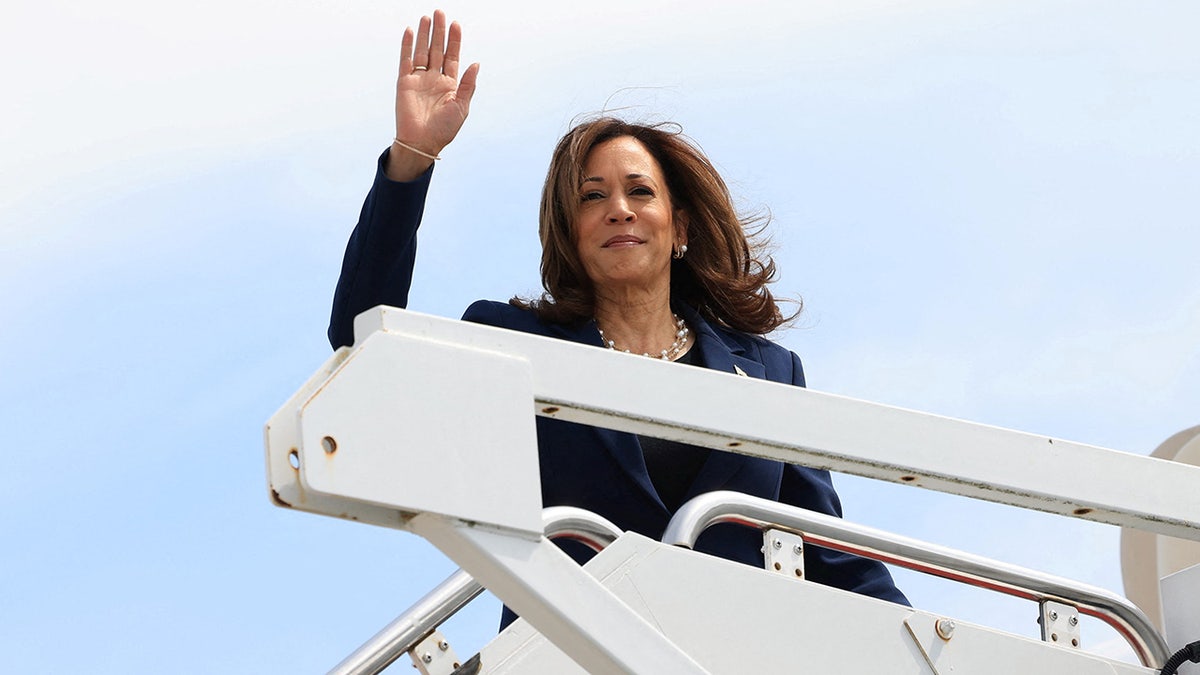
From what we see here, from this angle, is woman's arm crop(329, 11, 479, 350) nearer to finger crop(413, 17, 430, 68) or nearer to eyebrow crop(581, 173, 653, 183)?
finger crop(413, 17, 430, 68)

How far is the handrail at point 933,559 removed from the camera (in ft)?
9.71

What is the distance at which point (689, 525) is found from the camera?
2.89 m

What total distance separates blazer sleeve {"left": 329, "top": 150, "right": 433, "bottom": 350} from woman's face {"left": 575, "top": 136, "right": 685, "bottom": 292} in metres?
0.57

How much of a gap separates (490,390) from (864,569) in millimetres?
1759

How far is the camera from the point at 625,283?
14.2 feet

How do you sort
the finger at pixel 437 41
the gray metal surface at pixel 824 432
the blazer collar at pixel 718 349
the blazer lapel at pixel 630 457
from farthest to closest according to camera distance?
the blazer collar at pixel 718 349
the finger at pixel 437 41
the blazer lapel at pixel 630 457
the gray metal surface at pixel 824 432

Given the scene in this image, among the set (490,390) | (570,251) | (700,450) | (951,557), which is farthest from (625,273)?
(490,390)

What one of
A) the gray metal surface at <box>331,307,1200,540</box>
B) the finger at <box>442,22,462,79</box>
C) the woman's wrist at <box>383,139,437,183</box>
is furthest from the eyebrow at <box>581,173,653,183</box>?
the gray metal surface at <box>331,307,1200,540</box>

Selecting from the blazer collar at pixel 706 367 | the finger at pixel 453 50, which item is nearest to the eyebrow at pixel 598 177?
the blazer collar at pixel 706 367

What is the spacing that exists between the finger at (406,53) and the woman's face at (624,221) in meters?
0.66

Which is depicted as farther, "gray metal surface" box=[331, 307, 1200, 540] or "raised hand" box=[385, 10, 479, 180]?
"raised hand" box=[385, 10, 479, 180]

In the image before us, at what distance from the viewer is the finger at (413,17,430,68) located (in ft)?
13.1

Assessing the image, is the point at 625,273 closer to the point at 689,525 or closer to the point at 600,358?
the point at 689,525

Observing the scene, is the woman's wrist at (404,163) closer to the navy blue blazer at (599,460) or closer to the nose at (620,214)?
the navy blue blazer at (599,460)
